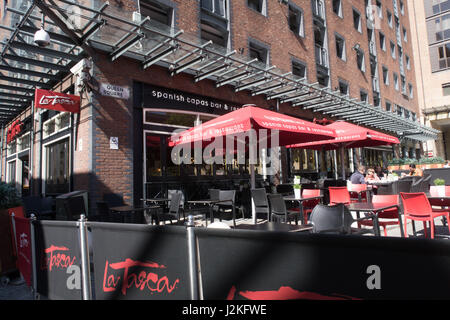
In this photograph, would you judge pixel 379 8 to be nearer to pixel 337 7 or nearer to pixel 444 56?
pixel 337 7

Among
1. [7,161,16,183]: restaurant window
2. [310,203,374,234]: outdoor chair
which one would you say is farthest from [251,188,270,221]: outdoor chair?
[7,161,16,183]: restaurant window

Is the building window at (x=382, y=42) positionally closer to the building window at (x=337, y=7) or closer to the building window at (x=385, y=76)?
the building window at (x=385, y=76)

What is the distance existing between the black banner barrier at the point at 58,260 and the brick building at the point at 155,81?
4423mm

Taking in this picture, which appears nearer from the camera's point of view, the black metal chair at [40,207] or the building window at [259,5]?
the black metal chair at [40,207]

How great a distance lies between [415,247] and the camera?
46.0 inches

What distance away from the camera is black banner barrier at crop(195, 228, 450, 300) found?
45.5 inches

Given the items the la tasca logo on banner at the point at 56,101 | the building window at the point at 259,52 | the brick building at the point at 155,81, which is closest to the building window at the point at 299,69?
the brick building at the point at 155,81

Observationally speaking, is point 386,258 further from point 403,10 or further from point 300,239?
point 403,10

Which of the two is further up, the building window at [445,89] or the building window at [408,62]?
the building window at [408,62]

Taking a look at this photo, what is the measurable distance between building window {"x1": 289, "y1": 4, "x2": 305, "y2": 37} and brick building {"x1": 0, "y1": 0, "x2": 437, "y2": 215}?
0.05m

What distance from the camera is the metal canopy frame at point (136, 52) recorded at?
6.45 meters
